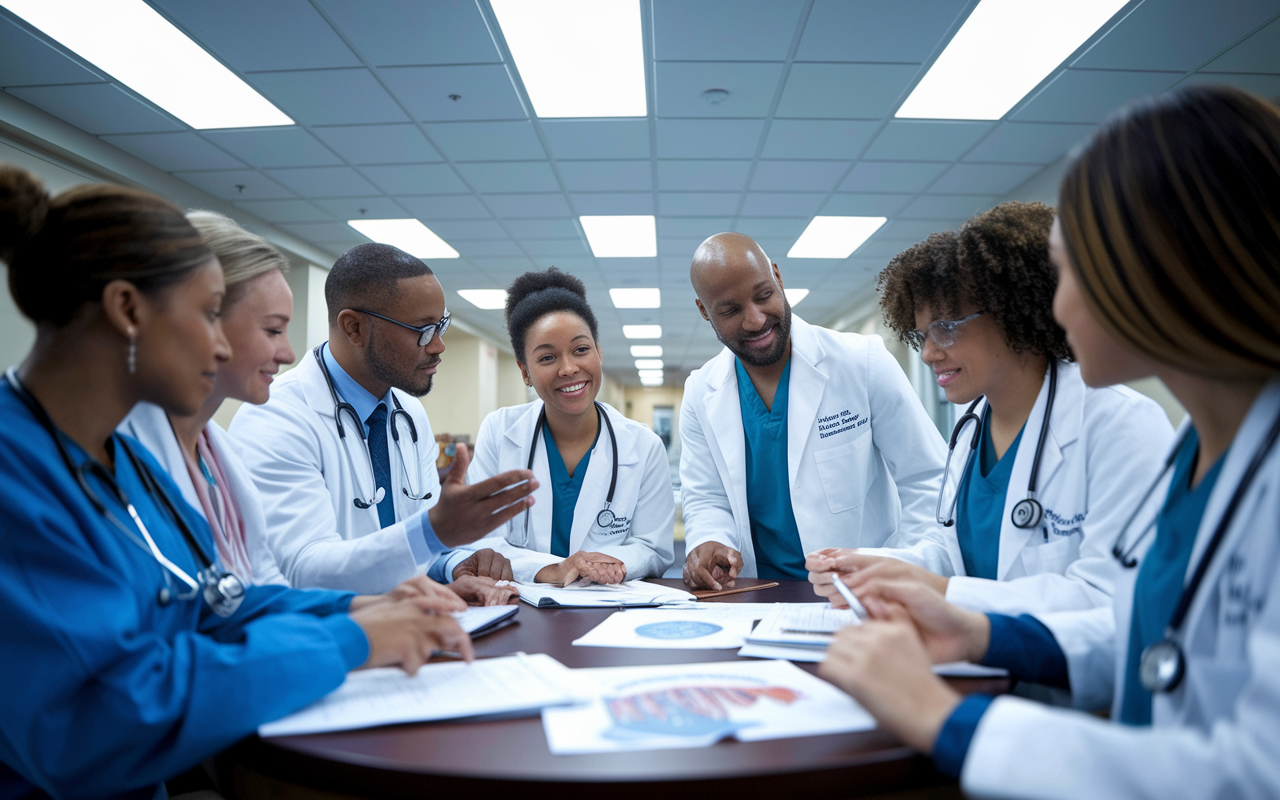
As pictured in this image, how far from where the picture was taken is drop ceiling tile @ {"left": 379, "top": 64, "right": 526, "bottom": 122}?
12.5 ft

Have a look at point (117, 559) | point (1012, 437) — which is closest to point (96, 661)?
point (117, 559)

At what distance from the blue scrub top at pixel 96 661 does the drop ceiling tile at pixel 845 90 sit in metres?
3.83

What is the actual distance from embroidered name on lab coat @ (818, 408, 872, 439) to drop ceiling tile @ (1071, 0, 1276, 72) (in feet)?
8.83

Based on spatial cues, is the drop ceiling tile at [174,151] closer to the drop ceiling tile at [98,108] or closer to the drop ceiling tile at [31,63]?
the drop ceiling tile at [98,108]

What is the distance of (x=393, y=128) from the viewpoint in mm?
4512

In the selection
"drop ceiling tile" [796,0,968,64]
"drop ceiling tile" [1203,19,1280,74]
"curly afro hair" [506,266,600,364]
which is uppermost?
"drop ceiling tile" [796,0,968,64]

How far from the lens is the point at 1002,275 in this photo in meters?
1.52

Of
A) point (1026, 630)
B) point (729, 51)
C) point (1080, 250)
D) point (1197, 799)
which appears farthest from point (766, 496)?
point (729, 51)

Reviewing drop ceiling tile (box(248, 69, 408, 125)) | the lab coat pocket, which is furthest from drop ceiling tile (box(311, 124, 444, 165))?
the lab coat pocket

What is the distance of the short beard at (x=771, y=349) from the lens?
2314mm

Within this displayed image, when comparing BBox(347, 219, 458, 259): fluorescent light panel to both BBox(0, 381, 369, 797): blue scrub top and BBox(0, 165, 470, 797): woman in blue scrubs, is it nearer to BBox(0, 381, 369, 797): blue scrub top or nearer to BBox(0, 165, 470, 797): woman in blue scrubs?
BBox(0, 165, 470, 797): woman in blue scrubs

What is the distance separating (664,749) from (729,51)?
3659 millimetres

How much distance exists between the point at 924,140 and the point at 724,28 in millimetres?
1995

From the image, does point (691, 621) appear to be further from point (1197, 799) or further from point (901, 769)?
point (1197, 799)
